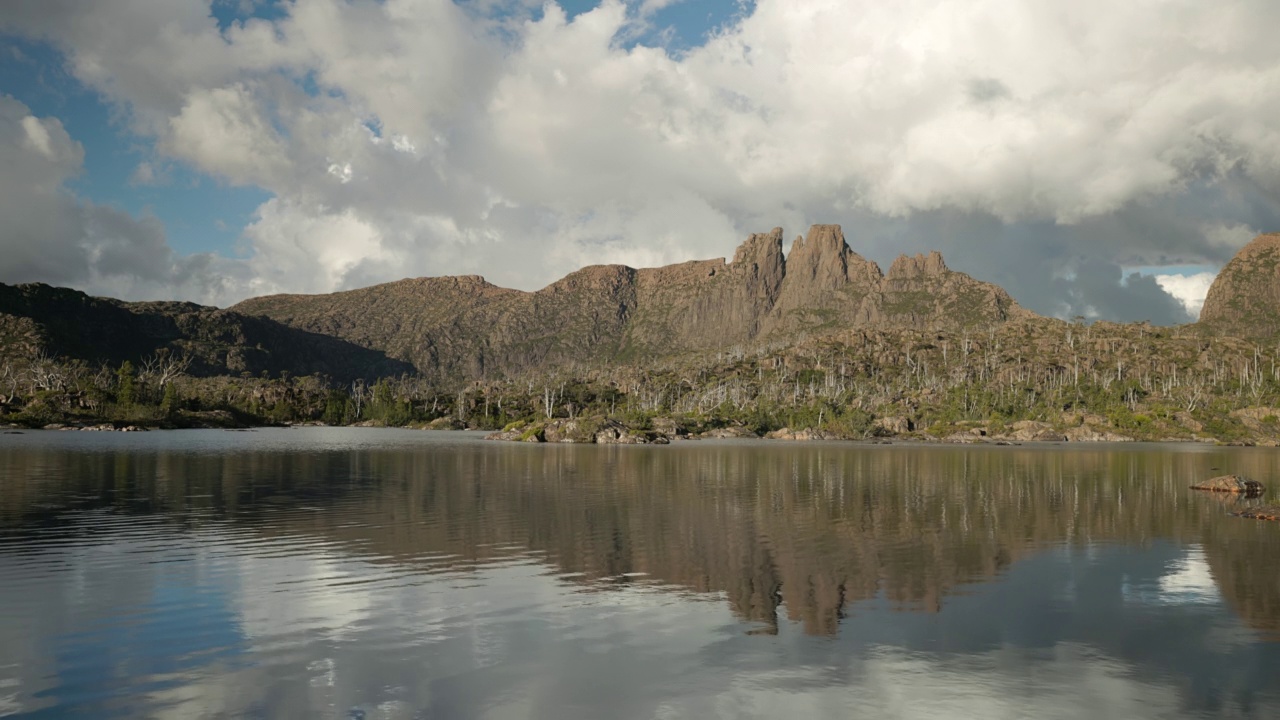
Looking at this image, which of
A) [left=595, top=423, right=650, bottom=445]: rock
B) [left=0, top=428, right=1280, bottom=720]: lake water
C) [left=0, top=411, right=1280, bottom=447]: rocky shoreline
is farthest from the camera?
[left=0, top=411, right=1280, bottom=447]: rocky shoreline

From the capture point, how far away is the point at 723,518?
42.3 m

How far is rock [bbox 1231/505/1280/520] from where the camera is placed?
43213 millimetres

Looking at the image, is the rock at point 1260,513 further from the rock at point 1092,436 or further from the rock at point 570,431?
the rock at point 1092,436

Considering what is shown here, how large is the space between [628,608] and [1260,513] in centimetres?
4120

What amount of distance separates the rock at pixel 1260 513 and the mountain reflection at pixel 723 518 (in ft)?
5.00

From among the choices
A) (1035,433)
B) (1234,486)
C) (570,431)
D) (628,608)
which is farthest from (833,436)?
(628,608)

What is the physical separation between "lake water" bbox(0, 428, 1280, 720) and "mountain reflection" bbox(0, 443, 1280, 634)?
0.27 m

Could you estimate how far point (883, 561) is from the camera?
3027 cm

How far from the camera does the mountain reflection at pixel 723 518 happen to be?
2709 cm

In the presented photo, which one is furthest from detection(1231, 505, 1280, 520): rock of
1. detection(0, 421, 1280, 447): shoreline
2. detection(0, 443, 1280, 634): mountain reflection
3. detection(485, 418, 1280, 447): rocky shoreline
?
detection(485, 418, 1280, 447): rocky shoreline

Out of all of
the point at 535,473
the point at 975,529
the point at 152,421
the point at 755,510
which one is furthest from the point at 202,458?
the point at 152,421

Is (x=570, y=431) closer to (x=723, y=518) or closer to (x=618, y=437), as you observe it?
(x=618, y=437)

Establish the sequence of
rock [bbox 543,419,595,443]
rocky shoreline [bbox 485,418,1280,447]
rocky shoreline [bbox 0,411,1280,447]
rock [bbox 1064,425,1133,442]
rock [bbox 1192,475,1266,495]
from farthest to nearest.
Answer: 1. rock [bbox 1064,425,1133,442]
2. rock [bbox 543,419,595,443]
3. rocky shoreline [bbox 0,411,1280,447]
4. rocky shoreline [bbox 485,418,1280,447]
5. rock [bbox 1192,475,1266,495]

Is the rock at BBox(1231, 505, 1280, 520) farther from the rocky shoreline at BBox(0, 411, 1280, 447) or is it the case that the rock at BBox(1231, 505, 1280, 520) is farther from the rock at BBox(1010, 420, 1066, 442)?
the rock at BBox(1010, 420, 1066, 442)
